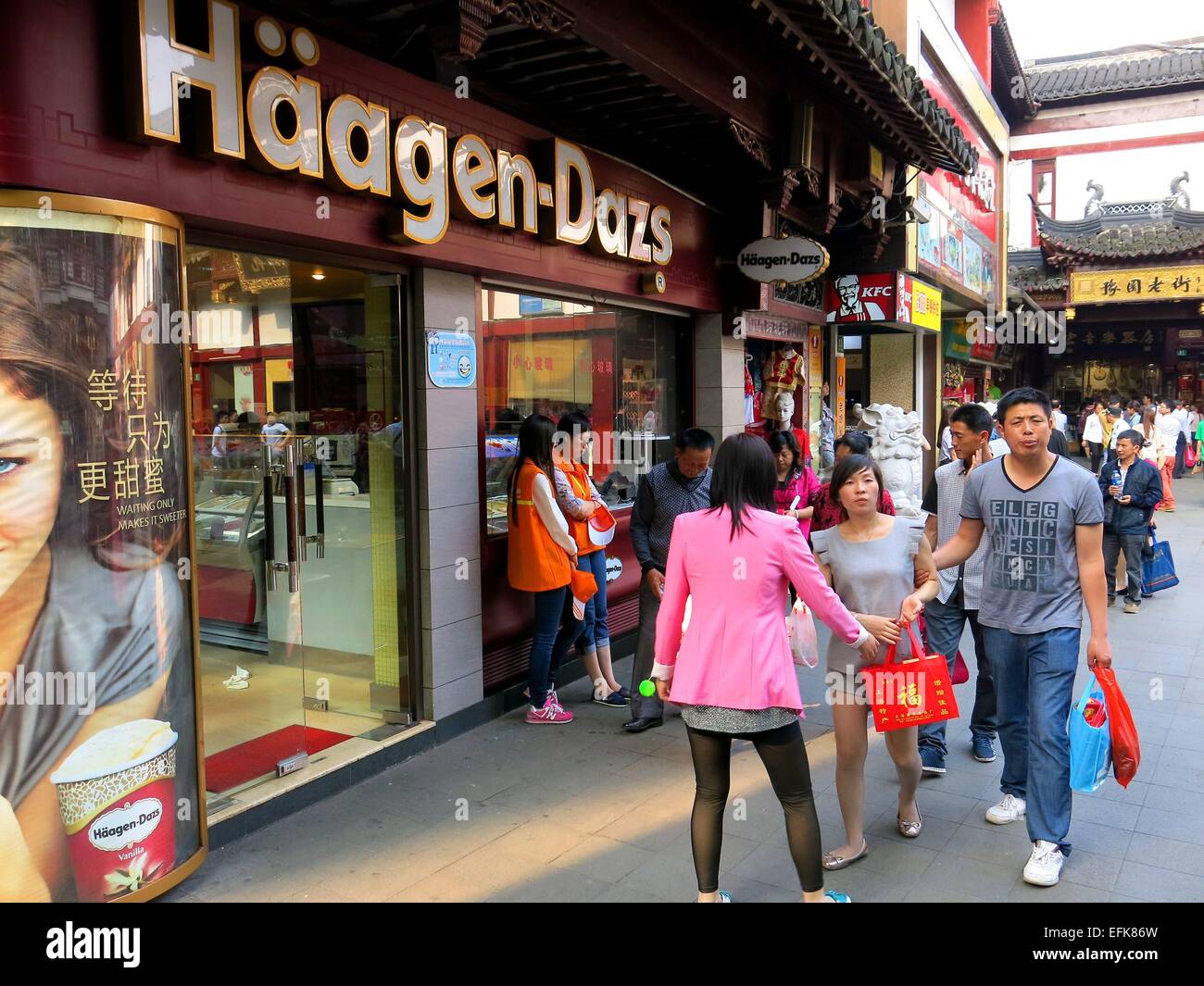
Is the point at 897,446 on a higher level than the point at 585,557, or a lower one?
higher

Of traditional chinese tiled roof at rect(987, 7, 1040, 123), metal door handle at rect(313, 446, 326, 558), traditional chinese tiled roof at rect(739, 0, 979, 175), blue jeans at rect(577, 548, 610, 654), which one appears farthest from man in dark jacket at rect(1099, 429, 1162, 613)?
traditional chinese tiled roof at rect(987, 7, 1040, 123)

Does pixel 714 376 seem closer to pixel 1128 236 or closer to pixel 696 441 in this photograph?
pixel 696 441

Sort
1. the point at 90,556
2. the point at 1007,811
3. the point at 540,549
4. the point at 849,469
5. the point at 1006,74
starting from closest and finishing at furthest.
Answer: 1. the point at 90,556
2. the point at 849,469
3. the point at 1007,811
4. the point at 540,549
5. the point at 1006,74

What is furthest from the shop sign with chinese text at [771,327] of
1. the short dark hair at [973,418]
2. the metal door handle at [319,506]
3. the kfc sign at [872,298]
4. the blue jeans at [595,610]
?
the metal door handle at [319,506]

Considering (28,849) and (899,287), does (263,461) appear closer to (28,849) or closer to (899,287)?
(28,849)

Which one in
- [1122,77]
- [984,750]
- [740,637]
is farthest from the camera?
[1122,77]

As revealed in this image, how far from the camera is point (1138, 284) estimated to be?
2300 centimetres

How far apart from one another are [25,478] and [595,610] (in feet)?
11.9

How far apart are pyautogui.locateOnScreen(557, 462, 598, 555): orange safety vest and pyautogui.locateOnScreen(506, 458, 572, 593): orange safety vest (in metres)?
0.18

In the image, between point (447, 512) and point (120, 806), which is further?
point (447, 512)

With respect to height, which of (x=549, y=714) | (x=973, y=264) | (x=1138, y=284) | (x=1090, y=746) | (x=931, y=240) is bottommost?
(x=549, y=714)

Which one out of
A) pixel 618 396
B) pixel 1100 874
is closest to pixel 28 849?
pixel 1100 874

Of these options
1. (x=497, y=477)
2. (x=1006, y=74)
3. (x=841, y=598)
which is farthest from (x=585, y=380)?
(x=1006, y=74)

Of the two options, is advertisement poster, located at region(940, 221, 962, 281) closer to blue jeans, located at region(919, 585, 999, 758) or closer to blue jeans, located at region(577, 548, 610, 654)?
blue jeans, located at region(577, 548, 610, 654)
